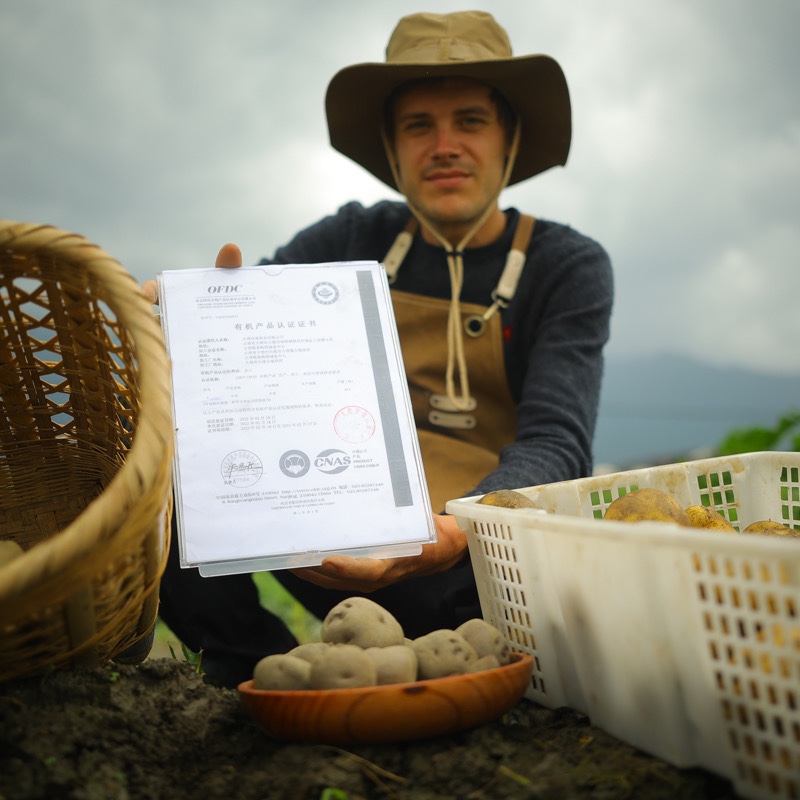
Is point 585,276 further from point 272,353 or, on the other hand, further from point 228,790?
point 228,790

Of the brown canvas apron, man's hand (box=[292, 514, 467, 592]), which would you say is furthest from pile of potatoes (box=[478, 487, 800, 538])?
the brown canvas apron

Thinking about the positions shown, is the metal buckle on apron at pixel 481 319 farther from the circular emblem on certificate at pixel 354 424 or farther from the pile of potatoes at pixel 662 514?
the pile of potatoes at pixel 662 514

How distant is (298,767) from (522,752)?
31cm

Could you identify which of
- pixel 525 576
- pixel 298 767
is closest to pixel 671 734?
pixel 525 576

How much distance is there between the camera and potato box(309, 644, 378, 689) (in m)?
1.13

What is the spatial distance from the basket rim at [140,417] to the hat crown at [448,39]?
1453 mm

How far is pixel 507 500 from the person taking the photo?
1.50m

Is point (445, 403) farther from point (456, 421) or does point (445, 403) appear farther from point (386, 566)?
point (386, 566)

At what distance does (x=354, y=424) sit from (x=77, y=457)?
612 millimetres

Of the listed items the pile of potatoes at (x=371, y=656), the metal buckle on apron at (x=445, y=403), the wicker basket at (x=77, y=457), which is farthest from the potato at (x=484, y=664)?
the metal buckle on apron at (x=445, y=403)

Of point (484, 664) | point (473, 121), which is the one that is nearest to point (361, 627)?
point (484, 664)

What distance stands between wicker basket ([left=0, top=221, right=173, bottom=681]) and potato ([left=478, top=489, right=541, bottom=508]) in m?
0.58

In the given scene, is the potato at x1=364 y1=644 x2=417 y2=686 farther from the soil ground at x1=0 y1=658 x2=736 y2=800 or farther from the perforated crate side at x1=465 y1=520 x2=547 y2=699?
the perforated crate side at x1=465 y1=520 x2=547 y2=699

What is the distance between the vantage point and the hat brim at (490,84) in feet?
8.02
